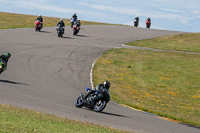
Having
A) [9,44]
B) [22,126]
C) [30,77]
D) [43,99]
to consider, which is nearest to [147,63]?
[9,44]

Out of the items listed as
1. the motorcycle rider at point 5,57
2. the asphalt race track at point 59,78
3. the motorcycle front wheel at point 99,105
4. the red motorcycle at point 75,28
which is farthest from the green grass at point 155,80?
the red motorcycle at point 75,28

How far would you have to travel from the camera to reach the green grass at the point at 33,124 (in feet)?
25.0

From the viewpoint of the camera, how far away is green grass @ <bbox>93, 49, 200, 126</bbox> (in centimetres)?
1867

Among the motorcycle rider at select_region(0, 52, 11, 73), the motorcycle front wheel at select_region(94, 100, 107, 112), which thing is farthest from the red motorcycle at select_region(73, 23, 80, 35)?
the motorcycle front wheel at select_region(94, 100, 107, 112)

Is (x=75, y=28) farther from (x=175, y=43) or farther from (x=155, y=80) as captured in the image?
(x=155, y=80)

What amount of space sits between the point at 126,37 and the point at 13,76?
1188 inches

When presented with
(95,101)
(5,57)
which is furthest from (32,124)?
(5,57)

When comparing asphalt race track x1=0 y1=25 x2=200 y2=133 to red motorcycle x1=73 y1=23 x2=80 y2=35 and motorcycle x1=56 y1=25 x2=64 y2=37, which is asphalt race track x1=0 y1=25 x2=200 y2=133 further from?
red motorcycle x1=73 y1=23 x2=80 y2=35

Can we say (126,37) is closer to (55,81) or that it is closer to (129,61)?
(129,61)

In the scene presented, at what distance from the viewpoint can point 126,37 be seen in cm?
4734

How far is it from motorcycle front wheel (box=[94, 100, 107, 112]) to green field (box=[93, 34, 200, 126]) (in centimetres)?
426

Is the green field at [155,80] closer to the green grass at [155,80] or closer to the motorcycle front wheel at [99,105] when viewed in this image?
the green grass at [155,80]

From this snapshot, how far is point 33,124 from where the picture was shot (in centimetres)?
830

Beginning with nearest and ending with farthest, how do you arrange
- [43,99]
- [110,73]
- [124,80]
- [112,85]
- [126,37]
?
1. [43,99]
2. [112,85]
3. [124,80]
4. [110,73]
5. [126,37]
